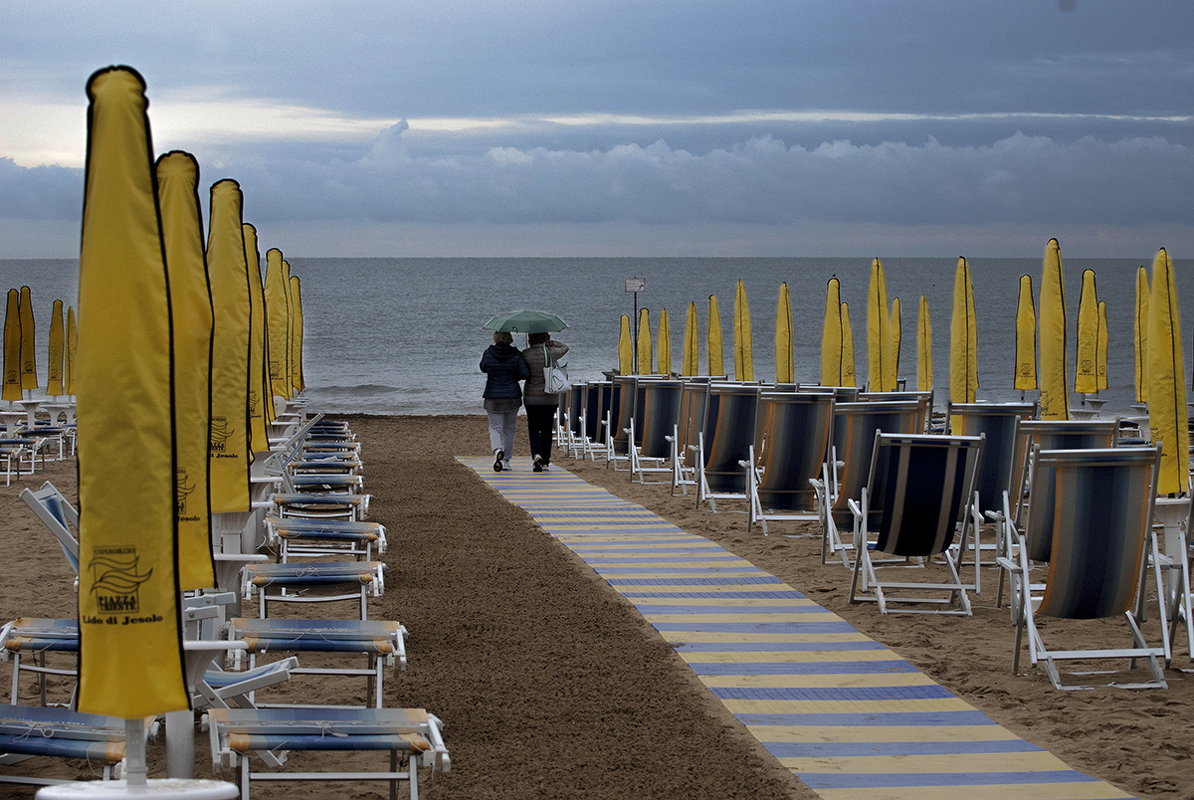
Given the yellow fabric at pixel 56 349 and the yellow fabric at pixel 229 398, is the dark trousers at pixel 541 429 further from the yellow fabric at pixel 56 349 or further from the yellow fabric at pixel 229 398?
the yellow fabric at pixel 229 398

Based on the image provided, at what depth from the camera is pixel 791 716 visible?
4.68 metres

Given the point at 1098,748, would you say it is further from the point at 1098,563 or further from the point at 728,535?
the point at 728,535

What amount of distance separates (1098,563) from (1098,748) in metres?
1.03

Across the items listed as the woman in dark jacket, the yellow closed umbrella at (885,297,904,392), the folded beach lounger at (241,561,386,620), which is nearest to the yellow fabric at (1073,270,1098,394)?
the yellow closed umbrella at (885,297,904,392)

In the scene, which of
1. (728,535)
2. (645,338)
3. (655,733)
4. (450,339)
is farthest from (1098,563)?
(450,339)

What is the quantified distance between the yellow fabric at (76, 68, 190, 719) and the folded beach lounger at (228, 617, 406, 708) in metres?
1.53

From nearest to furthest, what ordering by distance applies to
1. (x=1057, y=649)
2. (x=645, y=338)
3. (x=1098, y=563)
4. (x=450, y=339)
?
(x=1098, y=563)
(x=1057, y=649)
(x=645, y=338)
(x=450, y=339)

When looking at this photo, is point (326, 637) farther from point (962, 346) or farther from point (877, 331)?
point (877, 331)

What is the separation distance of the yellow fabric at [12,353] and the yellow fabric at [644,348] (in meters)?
8.44

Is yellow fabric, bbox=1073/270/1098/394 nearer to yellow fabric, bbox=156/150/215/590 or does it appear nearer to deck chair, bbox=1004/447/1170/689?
deck chair, bbox=1004/447/1170/689

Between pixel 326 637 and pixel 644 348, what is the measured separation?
14.9 meters

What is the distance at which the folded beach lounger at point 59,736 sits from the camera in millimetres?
3219

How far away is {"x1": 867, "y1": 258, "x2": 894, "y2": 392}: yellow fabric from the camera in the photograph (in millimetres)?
12328

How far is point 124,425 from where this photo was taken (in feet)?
8.29
